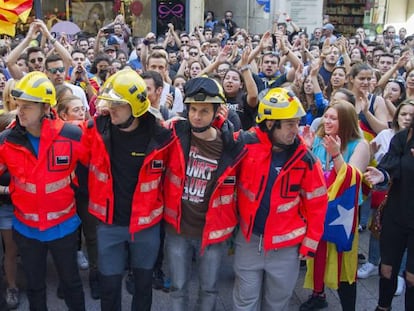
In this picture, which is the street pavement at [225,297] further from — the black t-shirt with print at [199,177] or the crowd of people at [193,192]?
the black t-shirt with print at [199,177]

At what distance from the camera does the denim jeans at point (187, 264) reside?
3488mm

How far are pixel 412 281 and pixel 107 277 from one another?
2234 mm

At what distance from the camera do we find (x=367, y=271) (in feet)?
16.3

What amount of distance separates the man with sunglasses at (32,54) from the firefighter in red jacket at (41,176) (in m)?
2.84

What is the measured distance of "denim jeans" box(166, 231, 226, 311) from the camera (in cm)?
349

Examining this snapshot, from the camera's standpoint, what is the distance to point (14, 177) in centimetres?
347

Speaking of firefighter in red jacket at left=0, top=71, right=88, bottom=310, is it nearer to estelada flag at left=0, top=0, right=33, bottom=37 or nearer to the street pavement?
the street pavement

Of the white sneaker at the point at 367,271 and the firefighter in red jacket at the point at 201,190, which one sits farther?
the white sneaker at the point at 367,271

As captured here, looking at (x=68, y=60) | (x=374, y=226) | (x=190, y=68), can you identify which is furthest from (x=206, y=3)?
(x=374, y=226)

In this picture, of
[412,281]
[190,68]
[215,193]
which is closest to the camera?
[215,193]

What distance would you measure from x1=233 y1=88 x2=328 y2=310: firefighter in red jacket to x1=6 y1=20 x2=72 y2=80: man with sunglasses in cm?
370

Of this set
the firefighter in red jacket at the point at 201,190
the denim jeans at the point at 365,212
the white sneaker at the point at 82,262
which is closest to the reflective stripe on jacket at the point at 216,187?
the firefighter in red jacket at the point at 201,190

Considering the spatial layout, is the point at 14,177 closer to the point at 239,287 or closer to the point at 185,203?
the point at 185,203

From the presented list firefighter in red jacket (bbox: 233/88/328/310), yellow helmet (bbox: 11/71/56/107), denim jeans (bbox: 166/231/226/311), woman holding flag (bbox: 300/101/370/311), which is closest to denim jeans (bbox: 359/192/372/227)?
woman holding flag (bbox: 300/101/370/311)
